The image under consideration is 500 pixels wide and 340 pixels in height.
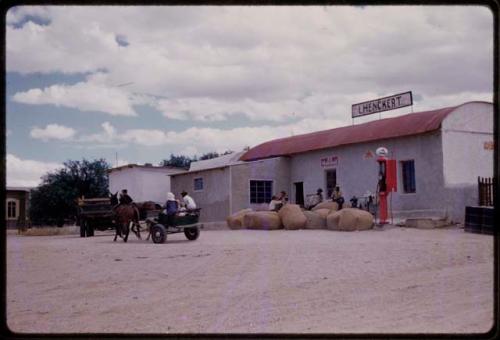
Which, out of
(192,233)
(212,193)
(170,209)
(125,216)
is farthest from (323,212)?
(212,193)

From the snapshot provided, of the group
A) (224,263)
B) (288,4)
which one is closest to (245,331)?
(288,4)

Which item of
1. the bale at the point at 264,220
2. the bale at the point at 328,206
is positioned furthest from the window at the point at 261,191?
the bale at the point at 264,220

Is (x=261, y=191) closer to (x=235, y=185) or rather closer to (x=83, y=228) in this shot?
(x=235, y=185)

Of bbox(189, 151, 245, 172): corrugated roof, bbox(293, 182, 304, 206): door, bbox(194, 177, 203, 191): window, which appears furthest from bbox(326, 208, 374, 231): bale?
bbox(189, 151, 245, 172): corrugated roof

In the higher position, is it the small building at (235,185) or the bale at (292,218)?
the small building at (235,185)

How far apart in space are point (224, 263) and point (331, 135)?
617 inches

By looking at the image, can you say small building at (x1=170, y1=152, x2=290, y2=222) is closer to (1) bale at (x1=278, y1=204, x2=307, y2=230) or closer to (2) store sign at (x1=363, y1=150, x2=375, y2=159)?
(2) store sign at (x1=363, y1=150, x2=375, y2=159)

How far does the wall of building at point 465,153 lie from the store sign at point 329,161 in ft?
17.7

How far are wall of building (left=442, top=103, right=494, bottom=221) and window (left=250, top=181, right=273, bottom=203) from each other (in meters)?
8.83

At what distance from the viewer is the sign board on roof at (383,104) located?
2347 centimetres

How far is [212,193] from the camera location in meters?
26.1

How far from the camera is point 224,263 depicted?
33.4ft

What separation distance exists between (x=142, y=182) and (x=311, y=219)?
1398cm

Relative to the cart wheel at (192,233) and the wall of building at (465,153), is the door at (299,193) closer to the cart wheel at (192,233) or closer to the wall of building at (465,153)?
the wall of building at (465,153)
